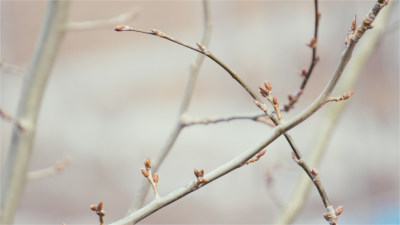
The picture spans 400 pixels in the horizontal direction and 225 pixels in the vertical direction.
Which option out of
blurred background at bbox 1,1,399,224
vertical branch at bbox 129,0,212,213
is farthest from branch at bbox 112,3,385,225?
blurred background at bbox 1,1,399,224

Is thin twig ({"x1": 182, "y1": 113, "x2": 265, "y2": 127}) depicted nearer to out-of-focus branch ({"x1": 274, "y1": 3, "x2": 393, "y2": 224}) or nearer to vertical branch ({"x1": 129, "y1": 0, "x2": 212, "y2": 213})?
vertical branch ({"x1": 129, "y1": 0, "x2": 212, "y2": 213})

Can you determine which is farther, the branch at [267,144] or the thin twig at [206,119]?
the thin twig at [206,119]

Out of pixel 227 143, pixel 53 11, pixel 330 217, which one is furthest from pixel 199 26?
pixel 330 217

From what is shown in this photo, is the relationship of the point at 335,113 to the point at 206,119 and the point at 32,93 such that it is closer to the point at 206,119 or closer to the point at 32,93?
the point at 206,119

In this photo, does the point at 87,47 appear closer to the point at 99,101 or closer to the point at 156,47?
the point at 156,47

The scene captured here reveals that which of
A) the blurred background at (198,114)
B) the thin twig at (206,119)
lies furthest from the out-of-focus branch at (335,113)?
the thin twig at (206,119)

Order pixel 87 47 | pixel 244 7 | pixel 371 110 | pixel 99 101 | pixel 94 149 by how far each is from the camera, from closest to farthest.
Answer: pixel 371 110 < pixel 94 149 < pixel 99 101 < pixel 244 7 < pixel 87 47

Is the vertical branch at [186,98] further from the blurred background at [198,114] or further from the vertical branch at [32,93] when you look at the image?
the blurred background at [198,114]
